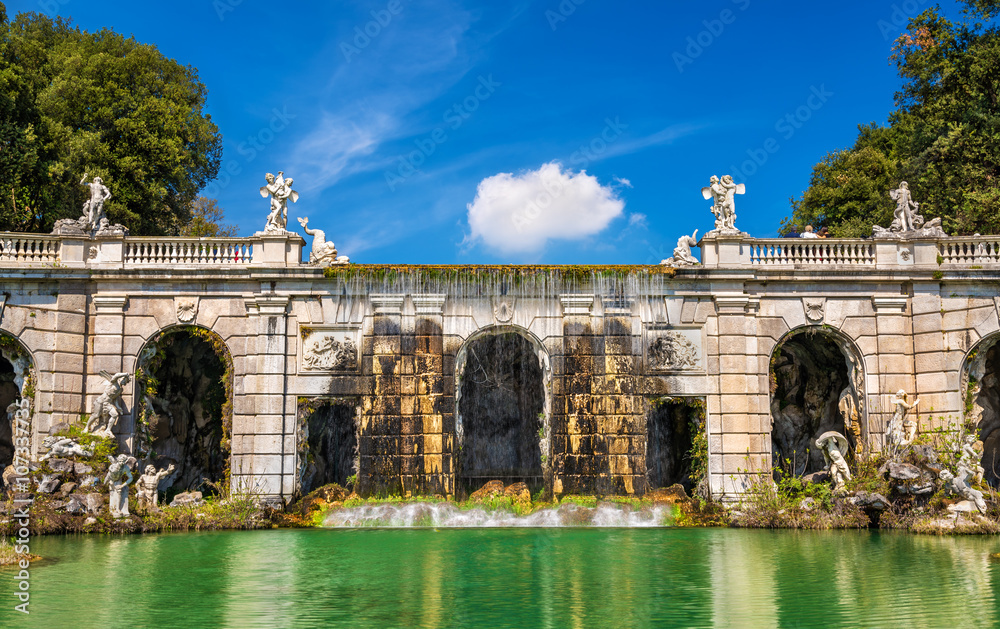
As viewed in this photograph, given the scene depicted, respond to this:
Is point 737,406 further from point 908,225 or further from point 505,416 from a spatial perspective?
point 505,416

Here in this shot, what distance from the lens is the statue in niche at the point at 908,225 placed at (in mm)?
23547

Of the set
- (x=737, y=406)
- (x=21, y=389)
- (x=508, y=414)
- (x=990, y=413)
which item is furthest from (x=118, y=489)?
(x=990, y=413)

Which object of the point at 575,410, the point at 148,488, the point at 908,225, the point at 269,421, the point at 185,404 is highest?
the point at 908,225

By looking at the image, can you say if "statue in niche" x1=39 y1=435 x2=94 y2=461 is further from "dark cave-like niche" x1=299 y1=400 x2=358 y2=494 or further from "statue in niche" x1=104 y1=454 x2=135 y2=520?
"dark cave-like niche" x1=299 y1=400 x2=358 y2=494

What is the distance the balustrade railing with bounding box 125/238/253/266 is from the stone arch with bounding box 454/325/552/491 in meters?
6.92

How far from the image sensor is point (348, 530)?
2069 cm

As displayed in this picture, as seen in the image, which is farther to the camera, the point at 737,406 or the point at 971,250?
the point at 971,250

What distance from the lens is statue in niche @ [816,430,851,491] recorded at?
71.3 feet

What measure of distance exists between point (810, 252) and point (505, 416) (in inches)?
427

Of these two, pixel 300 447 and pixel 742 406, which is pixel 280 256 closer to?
pixel 300 447

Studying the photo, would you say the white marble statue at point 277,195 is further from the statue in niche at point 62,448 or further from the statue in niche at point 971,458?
the statue in niche at point 971,458

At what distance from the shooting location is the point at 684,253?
24.2m

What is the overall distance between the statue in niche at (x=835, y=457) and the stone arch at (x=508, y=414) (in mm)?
7253

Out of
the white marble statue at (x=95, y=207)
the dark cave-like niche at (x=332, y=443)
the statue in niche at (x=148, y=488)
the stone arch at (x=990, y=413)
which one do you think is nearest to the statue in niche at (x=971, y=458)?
the stone arch at (x=990, y=413)
